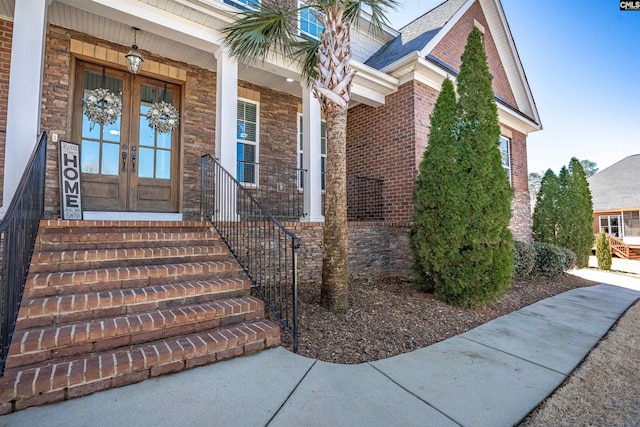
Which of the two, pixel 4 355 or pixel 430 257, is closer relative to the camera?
pixel 4 355

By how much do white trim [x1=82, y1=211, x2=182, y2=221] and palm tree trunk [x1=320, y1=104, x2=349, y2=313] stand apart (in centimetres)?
316

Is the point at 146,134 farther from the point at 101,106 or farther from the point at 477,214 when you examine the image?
the point at 477,214

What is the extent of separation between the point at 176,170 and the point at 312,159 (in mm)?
2579

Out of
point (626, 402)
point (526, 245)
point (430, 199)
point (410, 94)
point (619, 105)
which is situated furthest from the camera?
point (619, 105)

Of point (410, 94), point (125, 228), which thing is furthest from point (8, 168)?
point (410, 94)

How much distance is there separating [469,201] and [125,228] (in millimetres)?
4851

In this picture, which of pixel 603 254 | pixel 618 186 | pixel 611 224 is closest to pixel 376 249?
pixel 603 254

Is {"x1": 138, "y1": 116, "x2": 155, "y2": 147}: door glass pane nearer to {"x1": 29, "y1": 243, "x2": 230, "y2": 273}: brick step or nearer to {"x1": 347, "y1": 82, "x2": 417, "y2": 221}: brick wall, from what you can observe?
{"x1": 29, "y1": 243, "x2": 230, "y2": 273}: brick step

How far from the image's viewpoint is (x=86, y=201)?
4.96m

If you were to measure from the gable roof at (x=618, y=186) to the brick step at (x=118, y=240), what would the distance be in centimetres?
2139

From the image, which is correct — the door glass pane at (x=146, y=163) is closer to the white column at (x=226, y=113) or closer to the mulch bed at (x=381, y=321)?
the white column at (x=226, y=113)

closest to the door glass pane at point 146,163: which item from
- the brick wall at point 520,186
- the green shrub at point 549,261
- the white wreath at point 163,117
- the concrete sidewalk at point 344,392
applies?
the white wreath at point 163,117

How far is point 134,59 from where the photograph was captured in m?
4.93

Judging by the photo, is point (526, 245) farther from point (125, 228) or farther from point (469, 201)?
point (125, 228)
